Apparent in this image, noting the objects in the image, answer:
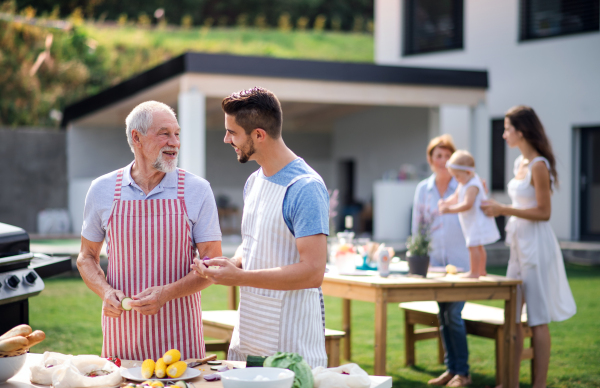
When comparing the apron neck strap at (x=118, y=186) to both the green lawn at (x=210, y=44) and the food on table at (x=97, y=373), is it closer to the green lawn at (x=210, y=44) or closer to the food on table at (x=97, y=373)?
the food on table at (x=97, y=373)

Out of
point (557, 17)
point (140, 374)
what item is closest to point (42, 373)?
point (140, 374)

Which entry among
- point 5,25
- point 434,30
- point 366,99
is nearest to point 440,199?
point 366,99

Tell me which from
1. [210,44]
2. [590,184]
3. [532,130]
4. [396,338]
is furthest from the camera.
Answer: [210,44]

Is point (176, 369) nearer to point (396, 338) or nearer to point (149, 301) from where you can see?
point (149, 301)

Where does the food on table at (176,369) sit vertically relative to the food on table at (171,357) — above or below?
below

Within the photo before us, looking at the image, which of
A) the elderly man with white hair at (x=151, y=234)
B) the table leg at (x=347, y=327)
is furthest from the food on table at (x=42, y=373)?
the table leg at (x=347, y=327)

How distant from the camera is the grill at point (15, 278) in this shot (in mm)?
2777

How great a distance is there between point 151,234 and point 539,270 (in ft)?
8.99

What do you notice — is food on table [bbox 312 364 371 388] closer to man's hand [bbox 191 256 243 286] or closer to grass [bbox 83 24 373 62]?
man's hand [bbox 191 256 243 286]

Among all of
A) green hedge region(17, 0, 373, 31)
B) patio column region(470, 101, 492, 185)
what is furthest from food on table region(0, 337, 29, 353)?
green hedge region(17, 0, 373, 31)

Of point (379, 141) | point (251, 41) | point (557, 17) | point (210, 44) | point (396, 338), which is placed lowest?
point (396, 338)

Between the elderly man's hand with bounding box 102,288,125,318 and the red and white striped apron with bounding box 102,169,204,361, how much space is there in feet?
0.37

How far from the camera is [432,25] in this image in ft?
50.1

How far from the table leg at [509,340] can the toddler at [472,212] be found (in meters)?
0.27
